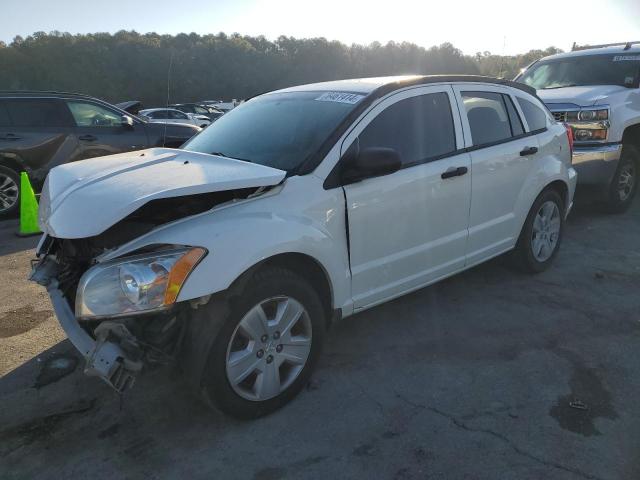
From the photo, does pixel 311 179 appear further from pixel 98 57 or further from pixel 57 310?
pixel 98 57

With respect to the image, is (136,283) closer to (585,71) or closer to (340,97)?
(340,97)

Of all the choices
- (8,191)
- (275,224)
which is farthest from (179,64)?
(275,224)

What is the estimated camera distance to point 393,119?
3588 millimetres

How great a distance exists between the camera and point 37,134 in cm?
789

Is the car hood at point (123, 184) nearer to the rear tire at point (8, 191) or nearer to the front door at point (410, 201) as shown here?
the front door at point (410, 201)

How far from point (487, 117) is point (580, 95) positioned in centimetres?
330

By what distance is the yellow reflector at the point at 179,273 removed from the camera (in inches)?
97.0

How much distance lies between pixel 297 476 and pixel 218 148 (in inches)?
87.6

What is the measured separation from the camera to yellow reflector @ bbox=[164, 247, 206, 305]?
246 centimetres

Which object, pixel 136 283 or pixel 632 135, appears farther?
pixel 632 135

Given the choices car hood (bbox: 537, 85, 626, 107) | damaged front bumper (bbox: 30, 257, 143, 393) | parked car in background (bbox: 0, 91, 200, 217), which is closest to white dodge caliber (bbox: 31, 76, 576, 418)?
damaged front bumper (bbox: 30, 257, 143, 393)

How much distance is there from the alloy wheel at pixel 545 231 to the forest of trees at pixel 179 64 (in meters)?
16.4

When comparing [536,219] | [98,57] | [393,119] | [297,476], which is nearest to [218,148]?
[393,119]

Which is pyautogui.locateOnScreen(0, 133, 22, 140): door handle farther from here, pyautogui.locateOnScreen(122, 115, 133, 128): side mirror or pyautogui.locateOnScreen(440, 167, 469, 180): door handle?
pyautogui.locateOnScreen(440, 167, 469, 180): door handle
